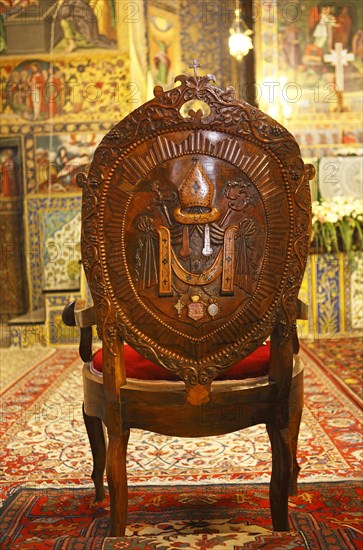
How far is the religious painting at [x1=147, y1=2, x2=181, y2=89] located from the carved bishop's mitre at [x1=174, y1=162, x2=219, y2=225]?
11684 millimetres

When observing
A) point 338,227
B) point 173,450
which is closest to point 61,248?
point 338,227

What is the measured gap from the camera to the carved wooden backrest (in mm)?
2062

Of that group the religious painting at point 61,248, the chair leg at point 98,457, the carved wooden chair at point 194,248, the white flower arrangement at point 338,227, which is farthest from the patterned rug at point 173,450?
the religious painting at point 61,248

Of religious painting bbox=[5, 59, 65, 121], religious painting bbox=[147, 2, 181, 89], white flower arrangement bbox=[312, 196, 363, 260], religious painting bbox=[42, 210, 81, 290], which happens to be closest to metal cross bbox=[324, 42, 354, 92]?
religious painting bbox=[147, 2, 181, 89]

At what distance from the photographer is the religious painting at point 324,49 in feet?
43.4

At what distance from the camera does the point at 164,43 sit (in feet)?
45.7

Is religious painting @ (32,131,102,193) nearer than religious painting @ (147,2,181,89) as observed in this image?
Yes

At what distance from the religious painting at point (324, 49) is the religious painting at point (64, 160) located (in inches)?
205

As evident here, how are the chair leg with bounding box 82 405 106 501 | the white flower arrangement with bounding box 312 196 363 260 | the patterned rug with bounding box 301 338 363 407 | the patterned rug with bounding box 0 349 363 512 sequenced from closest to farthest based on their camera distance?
the chair leg with bounding box 82 405 106 501 < the patterned rug with bounding box 0 349 363 512 < the patterned rug with bounding box 301 338 363 407 < the white flower arrangement with bounding box 312 196 363 260

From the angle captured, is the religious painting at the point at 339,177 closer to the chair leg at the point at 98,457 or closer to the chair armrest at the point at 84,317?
the chair leg at the point at 98,457

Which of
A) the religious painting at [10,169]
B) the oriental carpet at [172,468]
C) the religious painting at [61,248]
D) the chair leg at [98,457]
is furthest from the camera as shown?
the religious painting at [10,169]

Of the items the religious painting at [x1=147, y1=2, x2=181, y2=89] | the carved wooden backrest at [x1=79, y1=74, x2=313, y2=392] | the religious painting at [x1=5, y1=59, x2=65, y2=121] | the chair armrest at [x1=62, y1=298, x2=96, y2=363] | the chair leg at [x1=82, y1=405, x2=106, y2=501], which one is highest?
the religious painting at [x1=147, y1=2, x2=181, y2=89]

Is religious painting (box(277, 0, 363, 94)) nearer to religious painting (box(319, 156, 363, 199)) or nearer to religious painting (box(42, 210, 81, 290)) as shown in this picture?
religious painting (box(319, 156, 363, 199))

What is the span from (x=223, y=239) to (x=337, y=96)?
1183 cm
